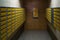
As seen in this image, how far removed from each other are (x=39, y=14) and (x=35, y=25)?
1004 millimetres

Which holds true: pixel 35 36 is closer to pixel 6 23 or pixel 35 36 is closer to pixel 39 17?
pixel 39 17

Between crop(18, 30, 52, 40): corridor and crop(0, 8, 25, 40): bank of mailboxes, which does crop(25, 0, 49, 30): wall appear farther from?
crop(0, 8, 25, 40): bank of mailboxes

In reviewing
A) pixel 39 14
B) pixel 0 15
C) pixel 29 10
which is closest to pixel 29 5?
pixel 29 10

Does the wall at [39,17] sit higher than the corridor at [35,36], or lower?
higher

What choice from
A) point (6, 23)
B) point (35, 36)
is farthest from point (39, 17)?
point (6, 23)

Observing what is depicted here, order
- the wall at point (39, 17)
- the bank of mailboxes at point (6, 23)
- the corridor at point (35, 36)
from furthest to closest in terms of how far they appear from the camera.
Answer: the wall at point (39, 17)
the corridor at point (35, 36)
the bank of mailboxes at point (6, 23)

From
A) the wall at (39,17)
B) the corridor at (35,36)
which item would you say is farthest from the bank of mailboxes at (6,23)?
the wall at (39,17)

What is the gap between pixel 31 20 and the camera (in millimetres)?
10594

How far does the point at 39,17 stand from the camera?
1062 cm

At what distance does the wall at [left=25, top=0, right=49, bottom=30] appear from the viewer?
1043 cm

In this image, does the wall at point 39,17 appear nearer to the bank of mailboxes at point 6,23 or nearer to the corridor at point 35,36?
the corridor at point 35,36

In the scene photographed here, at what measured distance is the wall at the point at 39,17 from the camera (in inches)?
411

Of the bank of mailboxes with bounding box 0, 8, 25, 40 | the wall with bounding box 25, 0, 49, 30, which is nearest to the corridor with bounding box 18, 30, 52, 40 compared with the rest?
the wall with bounding box 25, 0, 49, 30

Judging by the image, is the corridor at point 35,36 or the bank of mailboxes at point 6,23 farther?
the corridor at point 35,36
